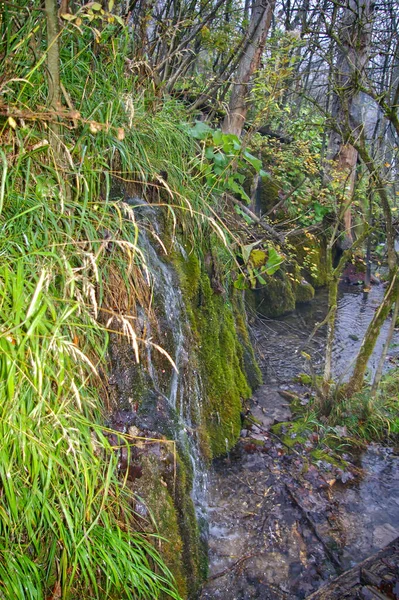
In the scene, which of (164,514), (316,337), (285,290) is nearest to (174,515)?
(164,514)

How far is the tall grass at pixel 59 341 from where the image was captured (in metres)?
1.67

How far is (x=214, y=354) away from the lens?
155 inches

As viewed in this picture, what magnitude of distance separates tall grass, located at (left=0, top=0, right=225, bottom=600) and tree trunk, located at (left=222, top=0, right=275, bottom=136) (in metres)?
2.72

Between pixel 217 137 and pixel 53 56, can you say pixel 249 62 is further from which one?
pixel 53 56

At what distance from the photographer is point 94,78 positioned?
2746mm

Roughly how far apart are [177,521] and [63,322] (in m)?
1.38

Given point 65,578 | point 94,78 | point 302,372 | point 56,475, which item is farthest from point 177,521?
point 302,372

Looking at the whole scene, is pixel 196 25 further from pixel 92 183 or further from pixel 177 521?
pixel 177 521

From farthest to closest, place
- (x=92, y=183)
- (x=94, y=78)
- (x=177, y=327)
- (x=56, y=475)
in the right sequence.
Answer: (x=177, y=327), (x=94, y=78), (x=92, y=183), (x=56, y=475)

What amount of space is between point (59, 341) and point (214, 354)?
2.30 m

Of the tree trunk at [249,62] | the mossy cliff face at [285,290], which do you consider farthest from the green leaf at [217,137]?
the mossy cliff face at [285,290]

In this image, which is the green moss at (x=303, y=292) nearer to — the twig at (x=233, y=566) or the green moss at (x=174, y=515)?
the twig at (x=233, y=566)

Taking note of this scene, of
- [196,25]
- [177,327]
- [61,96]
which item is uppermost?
[196,25]

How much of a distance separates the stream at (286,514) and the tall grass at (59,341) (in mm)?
860
